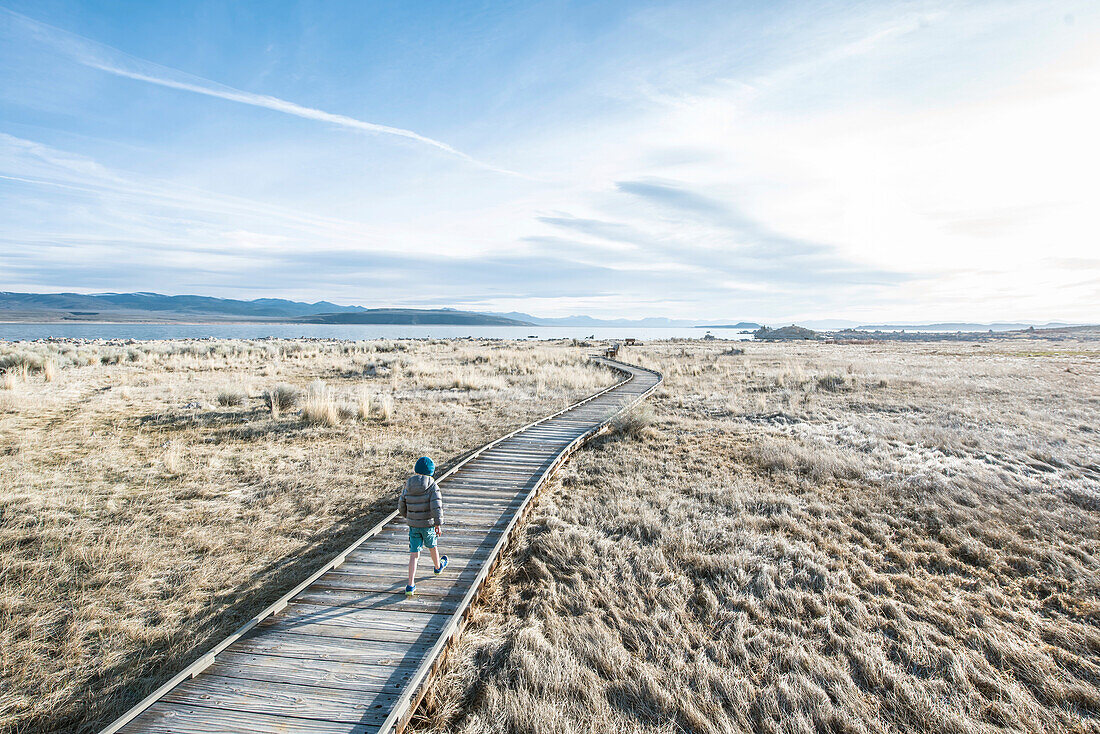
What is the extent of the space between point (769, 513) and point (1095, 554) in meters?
4.43

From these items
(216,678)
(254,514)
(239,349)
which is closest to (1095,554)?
(216,678)

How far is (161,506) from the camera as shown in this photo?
789cm

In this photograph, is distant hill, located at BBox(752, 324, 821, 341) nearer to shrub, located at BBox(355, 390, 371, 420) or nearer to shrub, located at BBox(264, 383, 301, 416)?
shrub, located at BBox(355, 390, 371, 420)

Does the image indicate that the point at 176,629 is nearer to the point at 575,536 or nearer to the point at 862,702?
the point at 575,536

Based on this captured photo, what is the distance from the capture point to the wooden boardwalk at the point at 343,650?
3545 mm

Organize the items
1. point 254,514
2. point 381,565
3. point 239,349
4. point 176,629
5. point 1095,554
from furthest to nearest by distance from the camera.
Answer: point 239,349, point 254,514, point 1095,554, point 381,565, point 176,629

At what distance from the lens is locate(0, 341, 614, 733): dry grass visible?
4.48 m

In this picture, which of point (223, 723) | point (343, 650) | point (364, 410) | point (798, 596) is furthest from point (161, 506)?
point (798, 596)

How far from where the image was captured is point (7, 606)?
4977mm

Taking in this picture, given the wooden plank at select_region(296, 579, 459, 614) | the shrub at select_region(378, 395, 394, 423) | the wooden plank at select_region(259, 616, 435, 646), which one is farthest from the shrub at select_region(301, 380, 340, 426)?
the wooden plank at select_region(259, 616, 435, 646)

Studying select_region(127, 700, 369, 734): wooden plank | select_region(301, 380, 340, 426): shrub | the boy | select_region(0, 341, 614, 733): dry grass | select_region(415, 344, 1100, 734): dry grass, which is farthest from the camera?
select_region(301, 380, 340, 426): shrub

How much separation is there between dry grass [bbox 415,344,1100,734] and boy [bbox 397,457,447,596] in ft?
3.29

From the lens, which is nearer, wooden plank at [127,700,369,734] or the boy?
wooden plank at [127,700,369,734]

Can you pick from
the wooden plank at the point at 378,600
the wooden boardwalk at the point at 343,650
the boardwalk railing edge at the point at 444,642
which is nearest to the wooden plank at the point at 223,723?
the wooden boardwalk at the point at 343,650
